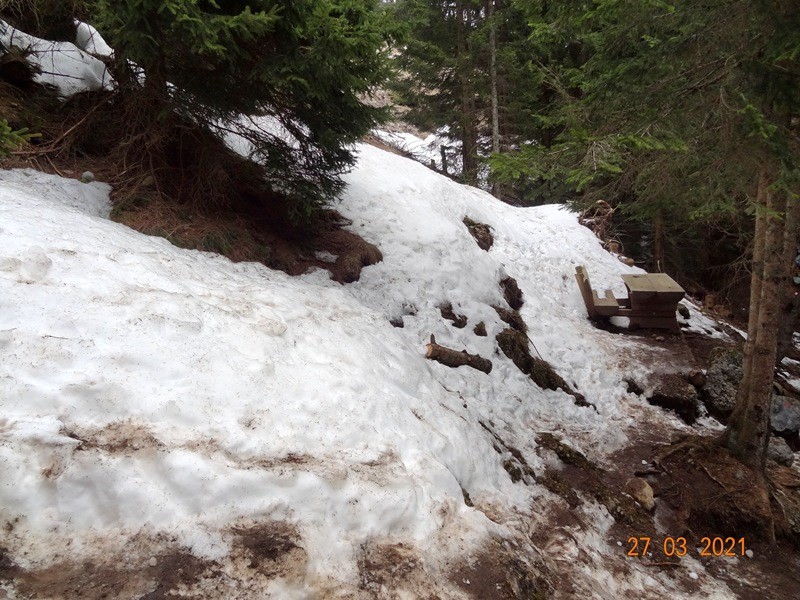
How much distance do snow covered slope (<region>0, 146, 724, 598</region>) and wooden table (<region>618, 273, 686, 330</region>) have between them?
4781 mm

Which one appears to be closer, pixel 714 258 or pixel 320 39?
pixel 320 39

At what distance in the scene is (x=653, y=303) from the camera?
986cm

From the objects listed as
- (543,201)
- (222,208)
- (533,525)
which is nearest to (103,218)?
(222,208)

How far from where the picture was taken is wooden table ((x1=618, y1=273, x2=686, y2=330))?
382 inches

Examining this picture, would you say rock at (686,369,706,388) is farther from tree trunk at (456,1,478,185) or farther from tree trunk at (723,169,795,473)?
tree trunk at (456,1,478,185)

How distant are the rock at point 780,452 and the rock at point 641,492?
2.60 metres

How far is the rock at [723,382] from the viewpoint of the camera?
7469 millimetres

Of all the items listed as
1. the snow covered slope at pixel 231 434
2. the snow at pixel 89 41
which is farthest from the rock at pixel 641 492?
the snow at pixel 89 41

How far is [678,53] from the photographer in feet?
14.4

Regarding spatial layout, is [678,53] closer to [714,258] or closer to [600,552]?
[600,552]

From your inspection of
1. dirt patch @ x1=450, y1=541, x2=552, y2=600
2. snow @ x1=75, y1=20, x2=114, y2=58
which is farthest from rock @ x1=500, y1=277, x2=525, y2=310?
snow @ x1=75, y1=20, x2=114, y2=58

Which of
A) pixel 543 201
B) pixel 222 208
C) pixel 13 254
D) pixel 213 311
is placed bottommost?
pixel 213 311

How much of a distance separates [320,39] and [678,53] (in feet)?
12.8

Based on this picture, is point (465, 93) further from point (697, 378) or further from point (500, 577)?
point (500, 577)
